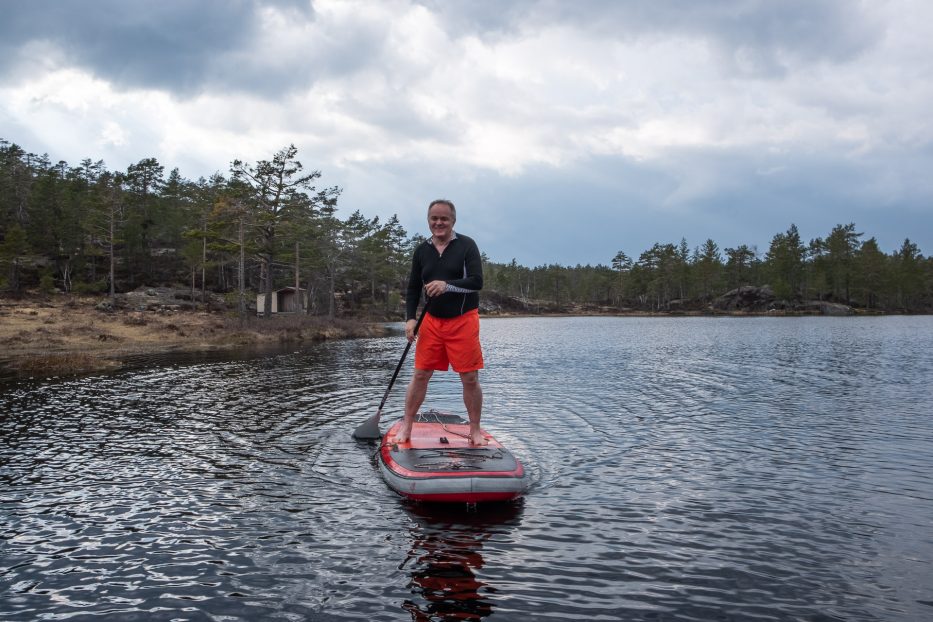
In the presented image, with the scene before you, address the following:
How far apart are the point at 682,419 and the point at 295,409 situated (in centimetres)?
953

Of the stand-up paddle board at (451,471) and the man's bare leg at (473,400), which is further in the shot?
the man's bare leg at (473,400)

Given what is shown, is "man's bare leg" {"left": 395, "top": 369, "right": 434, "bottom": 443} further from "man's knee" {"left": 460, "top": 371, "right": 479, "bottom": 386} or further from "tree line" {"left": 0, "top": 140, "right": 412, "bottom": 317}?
"tree line" {"left": 0, "top": 140, "right": 412, "bottom": 317}

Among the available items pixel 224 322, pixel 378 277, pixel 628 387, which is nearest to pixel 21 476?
pixel 628 387

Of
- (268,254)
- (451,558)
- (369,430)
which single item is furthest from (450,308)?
(268,254)

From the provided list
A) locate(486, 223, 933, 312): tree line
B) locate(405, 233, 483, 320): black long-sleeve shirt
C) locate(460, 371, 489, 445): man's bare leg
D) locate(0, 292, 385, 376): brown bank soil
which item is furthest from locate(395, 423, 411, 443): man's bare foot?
locate(486, 223, 933, 312): tree line

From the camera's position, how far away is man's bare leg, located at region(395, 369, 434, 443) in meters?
8.34

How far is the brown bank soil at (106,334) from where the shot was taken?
23000 millimetres

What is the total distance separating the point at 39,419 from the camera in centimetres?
1254

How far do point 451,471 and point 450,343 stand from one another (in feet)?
5.93

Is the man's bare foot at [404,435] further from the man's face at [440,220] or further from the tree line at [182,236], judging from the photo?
the tree line at [182,236]

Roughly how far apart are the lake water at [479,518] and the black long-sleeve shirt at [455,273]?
2749 millimetres

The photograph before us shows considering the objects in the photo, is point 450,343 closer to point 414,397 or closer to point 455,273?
point 455,273

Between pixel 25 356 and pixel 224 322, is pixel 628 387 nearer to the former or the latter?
pixel 25 356

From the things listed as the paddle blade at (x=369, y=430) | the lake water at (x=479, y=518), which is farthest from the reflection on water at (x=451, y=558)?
the paddle blade at (x=369, y=430)
